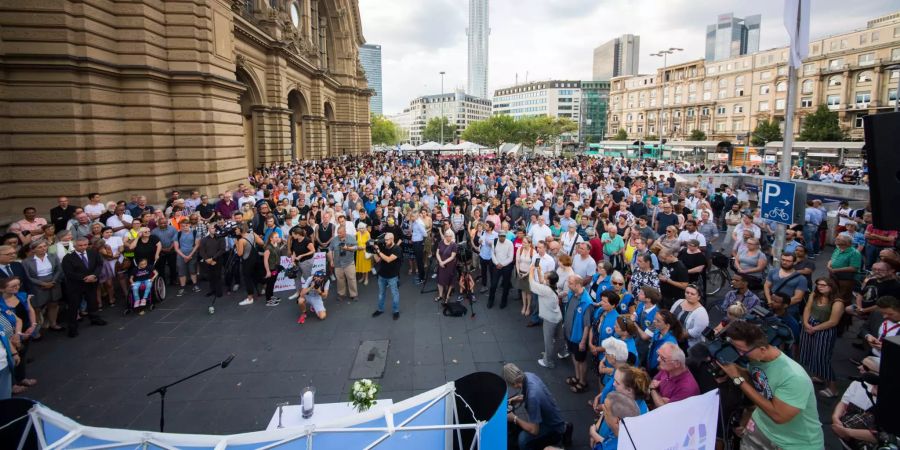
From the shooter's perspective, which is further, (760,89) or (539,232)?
(760,89)

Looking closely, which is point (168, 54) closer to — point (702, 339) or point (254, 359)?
point (254, 359)

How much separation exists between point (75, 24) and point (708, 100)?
92.3 meters

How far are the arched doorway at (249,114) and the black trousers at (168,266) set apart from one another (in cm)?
1392

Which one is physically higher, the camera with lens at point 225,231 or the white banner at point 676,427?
the camera with lens at point 225,231

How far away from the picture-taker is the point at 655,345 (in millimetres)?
5355

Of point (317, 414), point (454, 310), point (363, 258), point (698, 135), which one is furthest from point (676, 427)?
point (698, 135)

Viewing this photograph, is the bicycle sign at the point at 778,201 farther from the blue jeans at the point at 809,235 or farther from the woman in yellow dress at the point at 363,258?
the woman in yellow dress at the point at 363,258

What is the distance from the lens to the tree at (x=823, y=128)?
49.2 metres

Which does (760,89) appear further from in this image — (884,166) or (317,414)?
(317,414)

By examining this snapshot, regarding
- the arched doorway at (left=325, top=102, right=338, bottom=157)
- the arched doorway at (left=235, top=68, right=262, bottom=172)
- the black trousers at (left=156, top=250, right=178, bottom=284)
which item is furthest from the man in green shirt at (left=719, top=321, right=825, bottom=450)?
the arched doorway at (left=325, top=102, right=338, bottom=157)

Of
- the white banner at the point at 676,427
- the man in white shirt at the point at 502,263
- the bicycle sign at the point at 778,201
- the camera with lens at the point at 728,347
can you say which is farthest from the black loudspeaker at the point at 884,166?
the man in white shirt at the point at 502,263

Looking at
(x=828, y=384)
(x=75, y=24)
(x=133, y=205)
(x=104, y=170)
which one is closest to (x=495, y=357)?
(x=828, y=384)

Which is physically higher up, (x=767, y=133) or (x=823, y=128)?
(x=767, y=133)

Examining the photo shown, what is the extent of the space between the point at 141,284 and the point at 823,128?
6413cm
